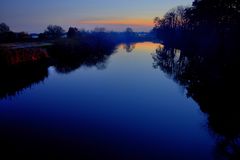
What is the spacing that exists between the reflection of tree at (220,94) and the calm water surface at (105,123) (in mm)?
822

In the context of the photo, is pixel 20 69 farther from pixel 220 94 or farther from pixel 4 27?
pixel 4 27

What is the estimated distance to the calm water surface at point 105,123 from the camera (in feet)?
43.0

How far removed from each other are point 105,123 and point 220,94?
1239 cm

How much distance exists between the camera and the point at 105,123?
1717 cm

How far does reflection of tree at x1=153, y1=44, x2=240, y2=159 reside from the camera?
1478cm

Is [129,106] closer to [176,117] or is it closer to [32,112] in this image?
[176,117]

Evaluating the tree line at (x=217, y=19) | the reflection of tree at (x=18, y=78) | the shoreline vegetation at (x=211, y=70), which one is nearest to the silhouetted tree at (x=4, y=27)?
the shoreline vegetation at (x=211, y=70)

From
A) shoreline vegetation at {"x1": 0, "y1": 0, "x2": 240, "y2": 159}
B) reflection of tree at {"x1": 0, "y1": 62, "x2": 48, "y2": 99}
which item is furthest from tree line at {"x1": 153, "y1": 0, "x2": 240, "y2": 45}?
reflection of tree at {"x1": 0, "y1": 62, "x2": 48, "y2": 99}

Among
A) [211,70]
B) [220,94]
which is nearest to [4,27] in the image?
[211,70]

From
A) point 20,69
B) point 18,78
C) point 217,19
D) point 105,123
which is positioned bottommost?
point 105,123

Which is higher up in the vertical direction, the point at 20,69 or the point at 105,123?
the point at 20,69

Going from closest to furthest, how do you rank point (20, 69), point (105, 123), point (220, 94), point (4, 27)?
1. point (105, 123)
2. point (220, 94)
3. point (20, 69)
4. point (4, 27)

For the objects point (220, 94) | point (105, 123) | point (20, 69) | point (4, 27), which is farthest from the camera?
point (4, 27)

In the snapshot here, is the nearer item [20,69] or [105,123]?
[105,123]
